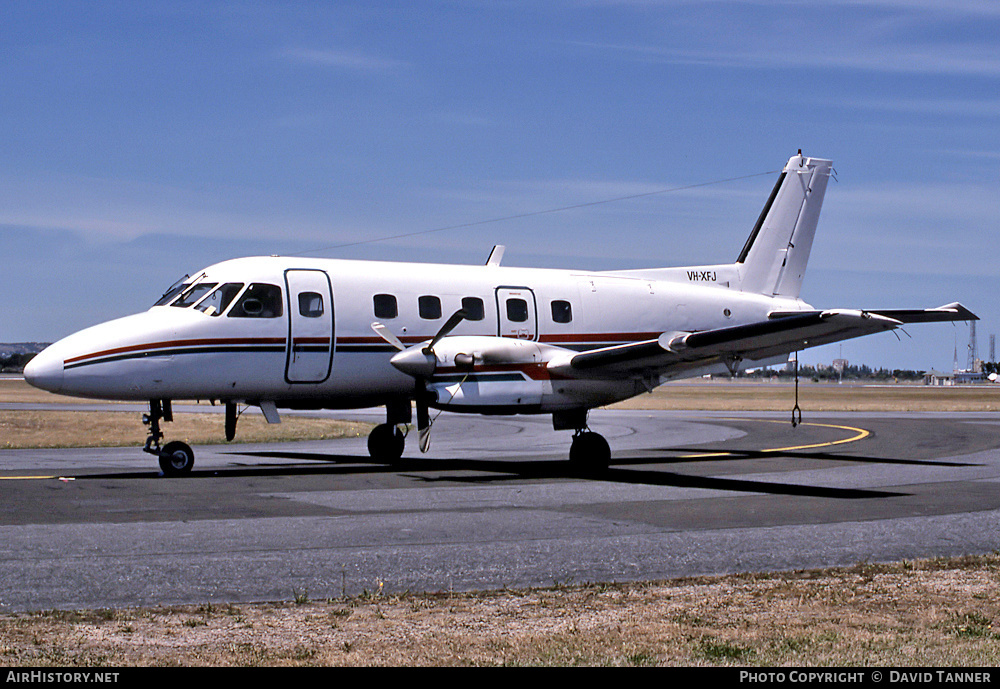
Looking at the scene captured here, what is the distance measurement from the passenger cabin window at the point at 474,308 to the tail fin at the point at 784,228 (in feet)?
24.3

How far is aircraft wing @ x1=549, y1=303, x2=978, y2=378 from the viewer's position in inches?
658

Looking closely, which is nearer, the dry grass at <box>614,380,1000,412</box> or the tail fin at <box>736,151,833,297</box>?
the tail fin at <box>736,151,833,297</box>

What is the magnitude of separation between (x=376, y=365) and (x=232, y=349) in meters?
2.70

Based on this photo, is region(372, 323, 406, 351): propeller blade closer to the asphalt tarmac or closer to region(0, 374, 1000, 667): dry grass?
the asphalt tarmac

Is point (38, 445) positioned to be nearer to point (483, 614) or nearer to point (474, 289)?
point (474, 289)

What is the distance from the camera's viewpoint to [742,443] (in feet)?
91.3

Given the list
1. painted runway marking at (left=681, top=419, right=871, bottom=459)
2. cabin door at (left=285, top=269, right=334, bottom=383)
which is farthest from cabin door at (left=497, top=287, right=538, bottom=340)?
painted runway marking at (left=681, top=419, right=871, bottom=459)

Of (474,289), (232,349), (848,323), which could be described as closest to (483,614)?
(848,323)

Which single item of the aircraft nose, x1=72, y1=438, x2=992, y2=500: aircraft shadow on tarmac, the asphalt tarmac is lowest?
x1=72, y1=438, x2=992, y2=500: aircraft shadow on tarmac

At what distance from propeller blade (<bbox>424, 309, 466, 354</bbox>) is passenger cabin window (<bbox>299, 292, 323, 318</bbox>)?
7.24 ft

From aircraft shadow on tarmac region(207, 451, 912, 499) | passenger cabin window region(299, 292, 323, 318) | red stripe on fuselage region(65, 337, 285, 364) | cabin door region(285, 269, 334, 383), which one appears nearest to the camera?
aircraft shadow on tarmac region(207, 451, 912, 499)

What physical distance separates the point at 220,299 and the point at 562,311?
6.89m

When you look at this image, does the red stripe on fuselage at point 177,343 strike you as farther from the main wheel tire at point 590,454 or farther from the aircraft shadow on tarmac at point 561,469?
the main wheel tire at point 590,454
